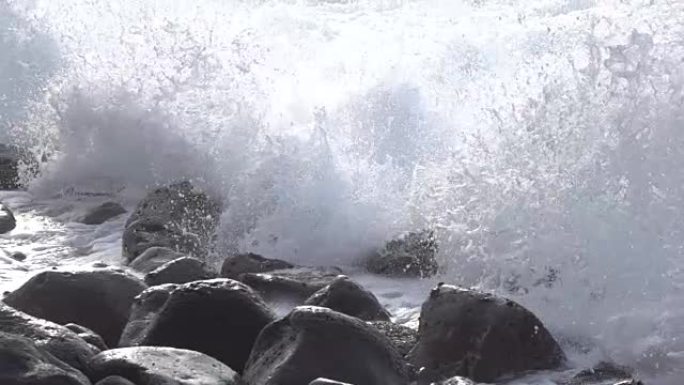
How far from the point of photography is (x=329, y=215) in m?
7.83

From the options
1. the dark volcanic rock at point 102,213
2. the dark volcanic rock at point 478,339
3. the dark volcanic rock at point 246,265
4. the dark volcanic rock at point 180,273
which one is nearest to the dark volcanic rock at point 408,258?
the dark volcanic rock at point 246,265

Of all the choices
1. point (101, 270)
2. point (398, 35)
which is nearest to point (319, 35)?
point (398, 35)

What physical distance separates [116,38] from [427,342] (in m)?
7.07

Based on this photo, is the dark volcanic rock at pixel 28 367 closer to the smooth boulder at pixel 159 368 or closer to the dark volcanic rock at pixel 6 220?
the smooth boulder at pixel 159 368

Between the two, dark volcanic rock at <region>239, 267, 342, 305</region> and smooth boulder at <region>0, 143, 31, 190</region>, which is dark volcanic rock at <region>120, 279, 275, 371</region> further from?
smooth boulder at <region>0, 143, 31, 190</region>

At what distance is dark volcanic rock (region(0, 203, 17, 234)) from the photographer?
319 inches

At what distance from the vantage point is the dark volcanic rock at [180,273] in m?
5.82

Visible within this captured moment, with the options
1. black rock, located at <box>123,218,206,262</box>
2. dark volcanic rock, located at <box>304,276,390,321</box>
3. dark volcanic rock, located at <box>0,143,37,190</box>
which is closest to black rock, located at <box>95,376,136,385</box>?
dark volcanic rock, located at <box>304,276,390,321</box>

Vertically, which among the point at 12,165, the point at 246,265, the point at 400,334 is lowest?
the point at 400,334

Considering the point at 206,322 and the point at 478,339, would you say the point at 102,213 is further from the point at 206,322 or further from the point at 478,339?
the point at 478,339

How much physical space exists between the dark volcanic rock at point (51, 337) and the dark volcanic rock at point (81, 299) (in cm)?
81

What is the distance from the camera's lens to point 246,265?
673 centimetres

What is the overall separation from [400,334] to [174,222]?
101 inches

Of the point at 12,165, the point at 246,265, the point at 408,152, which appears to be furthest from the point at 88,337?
the point at 12,165
